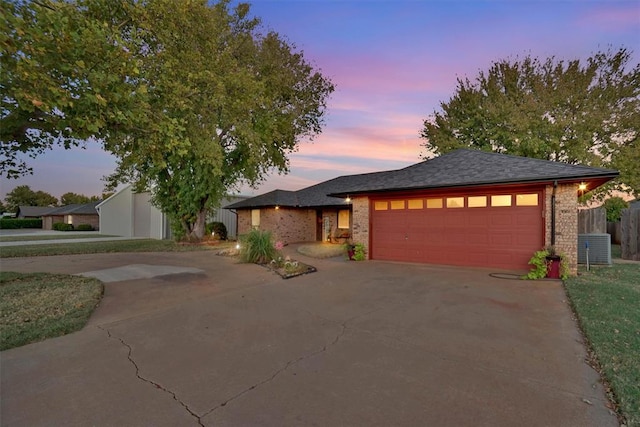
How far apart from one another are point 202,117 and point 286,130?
777 cm

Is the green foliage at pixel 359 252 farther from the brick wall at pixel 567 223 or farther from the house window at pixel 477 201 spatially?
the brick wall at pixel 567 223

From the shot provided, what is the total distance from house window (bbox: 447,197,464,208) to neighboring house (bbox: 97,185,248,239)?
1704cm

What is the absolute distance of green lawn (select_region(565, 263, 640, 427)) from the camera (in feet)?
9.16

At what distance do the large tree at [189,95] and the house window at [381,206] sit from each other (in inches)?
245

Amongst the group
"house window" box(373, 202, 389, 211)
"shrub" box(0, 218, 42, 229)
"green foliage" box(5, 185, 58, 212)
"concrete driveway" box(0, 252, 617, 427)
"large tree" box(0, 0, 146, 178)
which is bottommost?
"concrete driveway" box(0, 252, 617, 427)

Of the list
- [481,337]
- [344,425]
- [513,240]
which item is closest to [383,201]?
[513,240]

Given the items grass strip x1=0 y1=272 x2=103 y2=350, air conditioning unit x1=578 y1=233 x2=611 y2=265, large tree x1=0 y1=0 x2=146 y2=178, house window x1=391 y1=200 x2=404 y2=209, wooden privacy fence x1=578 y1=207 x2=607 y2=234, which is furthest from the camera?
wooden privacy fence x1=578 y1=207 x2=607 y2=234

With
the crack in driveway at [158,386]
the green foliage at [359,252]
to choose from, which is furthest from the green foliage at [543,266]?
the crack in driveway at [158,386]

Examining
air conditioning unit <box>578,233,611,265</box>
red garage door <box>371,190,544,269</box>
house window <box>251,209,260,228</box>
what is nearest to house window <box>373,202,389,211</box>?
red garage door <box>371,190,544,269</box>

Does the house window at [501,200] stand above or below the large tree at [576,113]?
below

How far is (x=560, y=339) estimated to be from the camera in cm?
413

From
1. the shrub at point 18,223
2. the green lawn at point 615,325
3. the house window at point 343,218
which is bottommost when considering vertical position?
the green lawn at point 615,325

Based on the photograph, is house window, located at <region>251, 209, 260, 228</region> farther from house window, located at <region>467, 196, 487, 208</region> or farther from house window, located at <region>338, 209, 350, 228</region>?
house window, located at <region>467, 196, 487, 208</region>

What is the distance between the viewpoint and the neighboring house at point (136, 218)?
24.4 m
